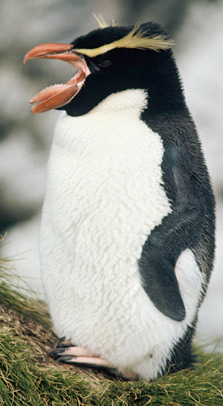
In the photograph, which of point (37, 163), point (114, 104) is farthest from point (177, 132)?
point (37, 163)

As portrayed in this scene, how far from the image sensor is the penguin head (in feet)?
3.46

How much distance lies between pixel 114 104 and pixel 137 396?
1.78ft

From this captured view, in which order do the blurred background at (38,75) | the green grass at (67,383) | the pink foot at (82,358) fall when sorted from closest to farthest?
the green grass at (67,383) < the pink foot at (82,358) < the blurred background at (38,75)

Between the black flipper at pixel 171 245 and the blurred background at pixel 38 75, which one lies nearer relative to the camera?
the black flipper at pixel 171 245

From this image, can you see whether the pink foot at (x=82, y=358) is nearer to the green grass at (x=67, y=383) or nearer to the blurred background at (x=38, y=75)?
the green grass at (x=67, y=383)

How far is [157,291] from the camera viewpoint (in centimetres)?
102

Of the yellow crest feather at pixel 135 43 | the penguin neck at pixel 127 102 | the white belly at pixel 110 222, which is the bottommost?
the white belly at pixel 110 222

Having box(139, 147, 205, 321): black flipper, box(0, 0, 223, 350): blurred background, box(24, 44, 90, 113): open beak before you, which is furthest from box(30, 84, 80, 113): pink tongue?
box(0, 0, 223, 350): blurred background

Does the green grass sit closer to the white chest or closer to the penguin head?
the white chest

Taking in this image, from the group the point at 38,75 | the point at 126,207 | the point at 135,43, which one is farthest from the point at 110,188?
the point at 38,75

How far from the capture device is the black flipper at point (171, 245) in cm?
102

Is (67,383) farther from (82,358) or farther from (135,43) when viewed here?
(135,43)

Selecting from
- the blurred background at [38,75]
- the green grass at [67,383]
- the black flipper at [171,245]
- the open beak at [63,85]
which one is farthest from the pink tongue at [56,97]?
the blurred background at [38,75]

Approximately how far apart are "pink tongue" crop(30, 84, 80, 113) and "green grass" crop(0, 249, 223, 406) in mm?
421
